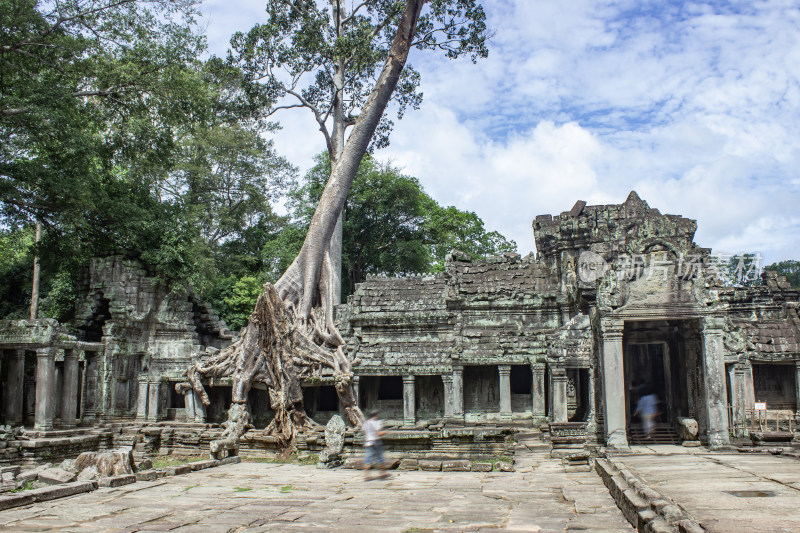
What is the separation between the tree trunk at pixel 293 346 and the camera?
17108 mm

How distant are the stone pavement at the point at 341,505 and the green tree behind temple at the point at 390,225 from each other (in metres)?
24.1

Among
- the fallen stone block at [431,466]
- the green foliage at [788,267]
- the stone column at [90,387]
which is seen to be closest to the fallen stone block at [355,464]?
the fallen stone block at [431,466]

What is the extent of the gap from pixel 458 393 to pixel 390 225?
17.8 metres

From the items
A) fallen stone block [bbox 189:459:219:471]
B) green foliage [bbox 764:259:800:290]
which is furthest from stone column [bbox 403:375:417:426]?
green foliage [bbox 764:259:800:290]

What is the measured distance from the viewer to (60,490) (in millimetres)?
8102

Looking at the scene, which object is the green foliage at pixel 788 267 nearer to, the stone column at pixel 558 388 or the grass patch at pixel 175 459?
the stone column at pixel 558 388

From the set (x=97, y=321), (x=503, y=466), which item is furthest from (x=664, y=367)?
(x=97, y=321)

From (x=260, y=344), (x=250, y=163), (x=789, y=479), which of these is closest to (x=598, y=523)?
(x=789, y=479)

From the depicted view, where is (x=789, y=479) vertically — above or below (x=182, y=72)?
below

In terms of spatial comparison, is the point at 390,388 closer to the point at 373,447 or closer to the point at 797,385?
the point at 373,447

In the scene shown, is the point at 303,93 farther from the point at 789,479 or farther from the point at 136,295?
the point at 789,479

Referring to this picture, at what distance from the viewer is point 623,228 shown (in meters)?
18.5

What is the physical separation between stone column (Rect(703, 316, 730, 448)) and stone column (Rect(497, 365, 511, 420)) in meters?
7.78

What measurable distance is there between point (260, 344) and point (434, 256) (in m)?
20.4
